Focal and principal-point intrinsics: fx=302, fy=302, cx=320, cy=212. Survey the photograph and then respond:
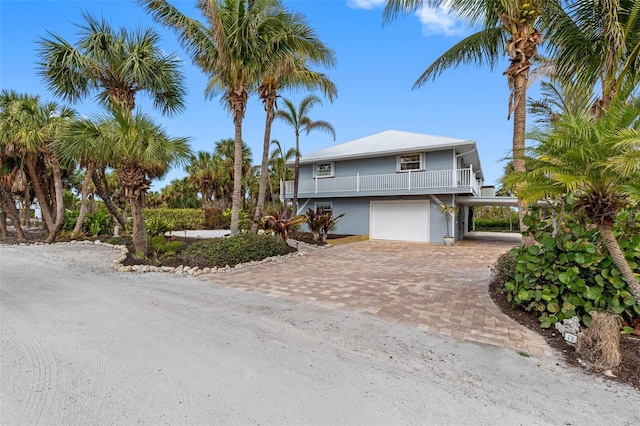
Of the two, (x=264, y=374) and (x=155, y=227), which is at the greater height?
(x=155, y=227)

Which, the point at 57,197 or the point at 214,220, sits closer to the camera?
the point at 57,197

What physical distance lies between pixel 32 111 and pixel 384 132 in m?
17.8

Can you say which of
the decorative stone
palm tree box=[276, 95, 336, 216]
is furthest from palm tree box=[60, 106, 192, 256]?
the decorative stone

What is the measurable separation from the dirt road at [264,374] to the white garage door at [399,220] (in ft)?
40.0

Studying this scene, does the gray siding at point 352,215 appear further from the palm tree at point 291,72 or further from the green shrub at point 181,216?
the green shrub at point 181,216

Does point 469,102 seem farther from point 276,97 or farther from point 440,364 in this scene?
point 440,364

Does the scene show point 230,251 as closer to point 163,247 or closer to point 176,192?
point 163,247

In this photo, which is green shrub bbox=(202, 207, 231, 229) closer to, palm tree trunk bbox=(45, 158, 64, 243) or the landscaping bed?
palm tree trunk bbox=(45, 158, 64, 243)

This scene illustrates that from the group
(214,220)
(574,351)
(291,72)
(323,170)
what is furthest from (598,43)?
(214,220)

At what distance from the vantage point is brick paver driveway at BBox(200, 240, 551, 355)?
4027 mm

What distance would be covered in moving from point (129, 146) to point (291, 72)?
5549mm

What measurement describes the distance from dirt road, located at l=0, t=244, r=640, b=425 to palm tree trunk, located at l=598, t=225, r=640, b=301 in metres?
1.37

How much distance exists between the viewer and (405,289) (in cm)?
599

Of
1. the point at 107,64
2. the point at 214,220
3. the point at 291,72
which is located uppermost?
the point at 291,72
